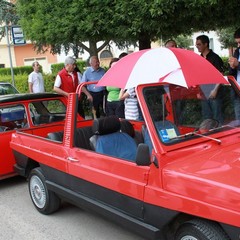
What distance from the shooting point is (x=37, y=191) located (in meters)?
4.72

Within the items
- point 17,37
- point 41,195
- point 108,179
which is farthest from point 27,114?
point 17,37

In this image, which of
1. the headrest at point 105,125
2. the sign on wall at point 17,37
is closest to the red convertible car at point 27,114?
the headrest at point 105,125

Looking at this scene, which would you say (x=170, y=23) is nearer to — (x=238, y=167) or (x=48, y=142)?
(x=48, y=142)

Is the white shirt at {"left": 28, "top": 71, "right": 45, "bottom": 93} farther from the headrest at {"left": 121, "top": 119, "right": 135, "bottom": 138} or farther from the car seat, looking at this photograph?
the car seat

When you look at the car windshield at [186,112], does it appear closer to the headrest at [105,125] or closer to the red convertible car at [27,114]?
the headrest at [105,125]

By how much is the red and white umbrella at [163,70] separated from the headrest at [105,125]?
55cm

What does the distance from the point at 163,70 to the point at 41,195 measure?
7.80 feet

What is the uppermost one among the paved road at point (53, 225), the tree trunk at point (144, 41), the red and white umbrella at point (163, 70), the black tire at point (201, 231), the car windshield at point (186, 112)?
the tree trunk at point (144, 41)

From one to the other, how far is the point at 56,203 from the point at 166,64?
233 cm

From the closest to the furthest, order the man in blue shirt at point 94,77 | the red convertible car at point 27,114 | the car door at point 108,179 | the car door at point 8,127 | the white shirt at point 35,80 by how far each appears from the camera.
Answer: the car door at point 108,179, the car door at point 8,127, the red convertible car at point 27,114, the man in blue shirt at point 94,77, the white shirt at point 35,80

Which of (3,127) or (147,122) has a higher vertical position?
(147,122)

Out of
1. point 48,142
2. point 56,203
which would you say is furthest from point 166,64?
point 56,203

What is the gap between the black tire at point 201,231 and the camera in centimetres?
261

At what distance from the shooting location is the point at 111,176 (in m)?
3.36
